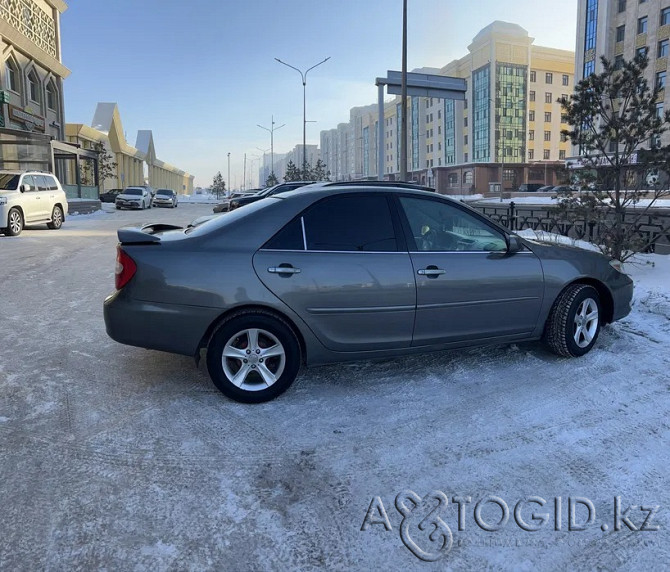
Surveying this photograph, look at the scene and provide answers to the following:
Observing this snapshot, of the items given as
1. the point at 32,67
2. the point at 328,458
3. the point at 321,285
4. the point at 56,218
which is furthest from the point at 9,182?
the point at 32,67

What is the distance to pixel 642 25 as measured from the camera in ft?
161

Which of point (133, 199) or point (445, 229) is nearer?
point (445, 229)

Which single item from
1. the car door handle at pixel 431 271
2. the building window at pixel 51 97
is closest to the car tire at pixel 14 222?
the car door handle at pixel 431 271

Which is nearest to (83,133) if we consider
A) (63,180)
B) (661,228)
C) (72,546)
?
(63,180)

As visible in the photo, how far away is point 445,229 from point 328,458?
216 cm

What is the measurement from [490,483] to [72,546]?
206 centimetres

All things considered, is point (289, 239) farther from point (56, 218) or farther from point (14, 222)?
point (56, 218)

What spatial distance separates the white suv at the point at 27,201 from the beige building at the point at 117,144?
95.7 feet

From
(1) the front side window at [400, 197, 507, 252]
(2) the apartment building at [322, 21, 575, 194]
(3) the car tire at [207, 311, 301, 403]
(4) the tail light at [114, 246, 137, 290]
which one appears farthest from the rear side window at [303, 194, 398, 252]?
(2) the apartment building at [322, 21, 575, 194]

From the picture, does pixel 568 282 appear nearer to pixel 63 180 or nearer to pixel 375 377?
pixel 375 377

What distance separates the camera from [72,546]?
2.47 m

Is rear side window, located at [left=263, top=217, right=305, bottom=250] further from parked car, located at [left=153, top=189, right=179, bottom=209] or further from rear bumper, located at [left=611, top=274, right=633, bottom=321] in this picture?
parked car, located at [left=153, top=189, right=179, bottom=209]

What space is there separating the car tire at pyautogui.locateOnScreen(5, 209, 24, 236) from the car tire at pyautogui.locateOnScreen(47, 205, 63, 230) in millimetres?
1883

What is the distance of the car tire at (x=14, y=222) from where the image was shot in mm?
15023
